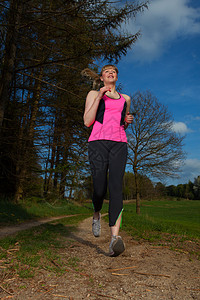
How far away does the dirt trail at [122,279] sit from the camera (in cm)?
215

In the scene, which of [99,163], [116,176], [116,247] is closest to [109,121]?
[99,163]

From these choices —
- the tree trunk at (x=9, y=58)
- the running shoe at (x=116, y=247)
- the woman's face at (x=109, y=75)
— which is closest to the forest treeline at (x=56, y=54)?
the tree trunk at (x=9, y=58)

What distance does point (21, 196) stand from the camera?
1307 cm

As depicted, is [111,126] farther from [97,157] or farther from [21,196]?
[21,196]

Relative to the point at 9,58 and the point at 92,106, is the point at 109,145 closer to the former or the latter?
the point at 92,106

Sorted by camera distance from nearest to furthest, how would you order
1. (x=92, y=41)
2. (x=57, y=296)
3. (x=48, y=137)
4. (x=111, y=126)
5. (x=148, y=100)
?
(x=57, y=296)
(x=111, y=126)
(x=92, y=41)
(x=48, y=137)
(x=148, y=100)

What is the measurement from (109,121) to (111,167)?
63 centimetres

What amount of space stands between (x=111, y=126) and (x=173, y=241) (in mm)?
2950

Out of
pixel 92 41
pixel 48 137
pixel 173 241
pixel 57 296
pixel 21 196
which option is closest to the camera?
pixel 57 296

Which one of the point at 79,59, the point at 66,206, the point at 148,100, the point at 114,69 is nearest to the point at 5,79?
the point at 79,59

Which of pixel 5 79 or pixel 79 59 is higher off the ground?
pixel 79 59

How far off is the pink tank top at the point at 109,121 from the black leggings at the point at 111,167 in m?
0.08

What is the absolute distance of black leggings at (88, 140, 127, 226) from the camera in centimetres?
314

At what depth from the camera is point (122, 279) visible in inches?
100
